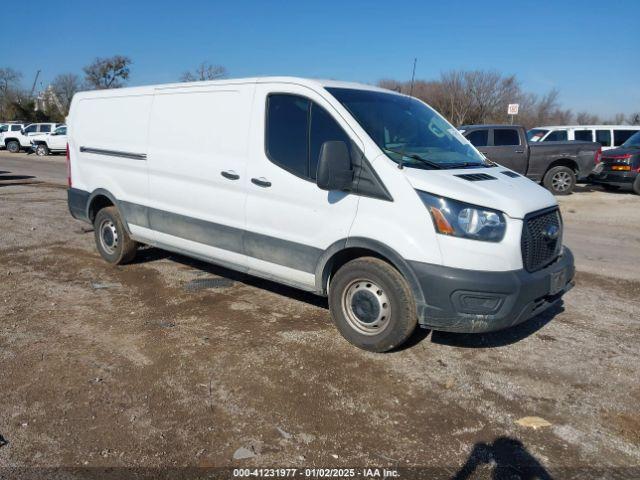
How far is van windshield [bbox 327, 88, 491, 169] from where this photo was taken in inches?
166

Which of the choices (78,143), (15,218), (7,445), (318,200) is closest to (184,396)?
(7,445)

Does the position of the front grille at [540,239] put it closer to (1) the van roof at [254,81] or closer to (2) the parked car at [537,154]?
(1) the van roof at [254,81]

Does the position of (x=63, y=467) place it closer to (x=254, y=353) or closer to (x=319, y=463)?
(x=319, y=463)

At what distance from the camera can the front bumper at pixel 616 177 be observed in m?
14.5

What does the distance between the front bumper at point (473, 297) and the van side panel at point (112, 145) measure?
11.5 ft

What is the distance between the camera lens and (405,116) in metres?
4.77

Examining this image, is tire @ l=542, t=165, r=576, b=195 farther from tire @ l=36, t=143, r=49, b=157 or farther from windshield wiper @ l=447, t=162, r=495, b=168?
tire @ l=36, t=143, r=49, b=157

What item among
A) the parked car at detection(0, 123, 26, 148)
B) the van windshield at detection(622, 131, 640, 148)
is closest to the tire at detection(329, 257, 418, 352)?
the van windshield at detection(622, 131, 640, 148)

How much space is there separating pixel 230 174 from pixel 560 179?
12.4 m

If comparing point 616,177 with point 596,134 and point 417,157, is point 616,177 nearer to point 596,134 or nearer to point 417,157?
point 596,134

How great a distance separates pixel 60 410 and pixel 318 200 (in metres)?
2.37

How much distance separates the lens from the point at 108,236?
6648 mm

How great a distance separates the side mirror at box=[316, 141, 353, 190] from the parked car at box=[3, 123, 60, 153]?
3217 cm

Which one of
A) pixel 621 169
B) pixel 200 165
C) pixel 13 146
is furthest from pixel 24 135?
pixel 200 165
